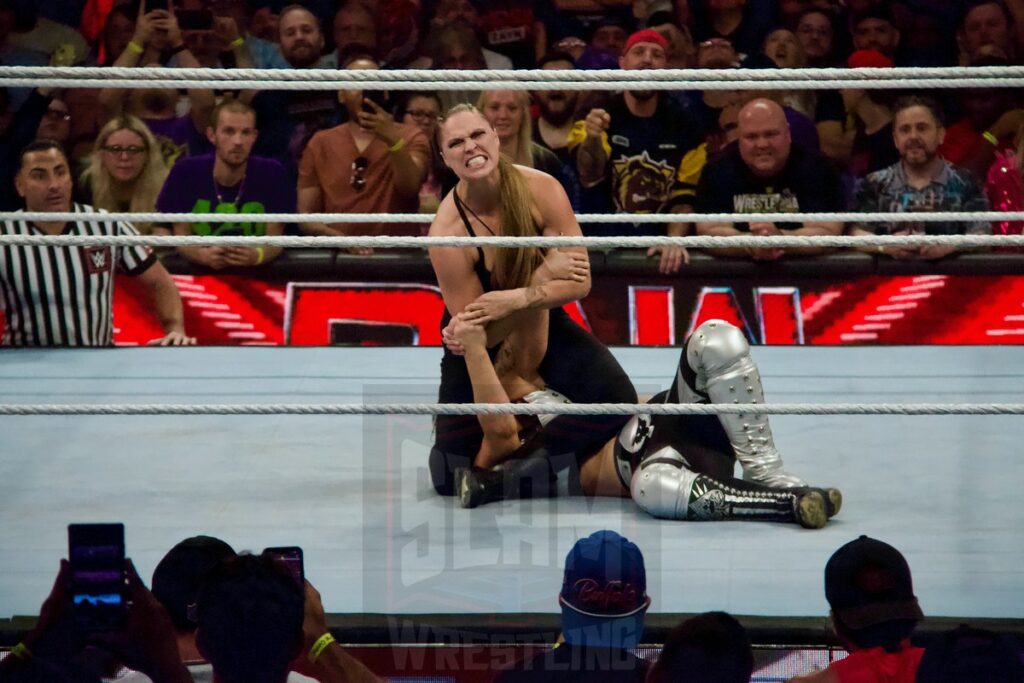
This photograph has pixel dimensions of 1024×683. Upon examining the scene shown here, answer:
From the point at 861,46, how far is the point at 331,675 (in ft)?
11.8

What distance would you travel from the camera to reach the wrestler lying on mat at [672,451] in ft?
8.23

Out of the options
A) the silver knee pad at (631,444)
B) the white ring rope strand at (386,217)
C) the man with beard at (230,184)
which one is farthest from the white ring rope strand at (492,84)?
the man with beard at (230,184)

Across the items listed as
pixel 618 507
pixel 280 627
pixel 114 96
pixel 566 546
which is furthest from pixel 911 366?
pixel 114 96

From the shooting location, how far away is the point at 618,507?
103 inches

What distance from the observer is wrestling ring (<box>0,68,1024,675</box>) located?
216 centimetres

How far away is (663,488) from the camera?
251 cm

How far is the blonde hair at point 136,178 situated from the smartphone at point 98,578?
2.70 meters

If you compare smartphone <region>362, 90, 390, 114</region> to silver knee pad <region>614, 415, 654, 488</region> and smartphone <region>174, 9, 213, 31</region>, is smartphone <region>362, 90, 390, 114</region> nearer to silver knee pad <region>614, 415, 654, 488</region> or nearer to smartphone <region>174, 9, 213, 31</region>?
smartphone <region>174, 9, 213, 31</region>

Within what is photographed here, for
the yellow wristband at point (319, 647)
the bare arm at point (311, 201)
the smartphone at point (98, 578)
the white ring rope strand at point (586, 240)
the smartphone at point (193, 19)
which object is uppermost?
the smartphone at point (193, 19)

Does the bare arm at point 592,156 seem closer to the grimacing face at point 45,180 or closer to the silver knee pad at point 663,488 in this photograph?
the grimacing face at point 45,180

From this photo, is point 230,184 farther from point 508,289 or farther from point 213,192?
point 508,289

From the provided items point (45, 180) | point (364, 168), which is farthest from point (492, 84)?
point (364, 168)

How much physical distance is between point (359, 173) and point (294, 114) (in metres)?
0.46

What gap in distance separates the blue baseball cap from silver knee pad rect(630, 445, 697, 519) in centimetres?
75
